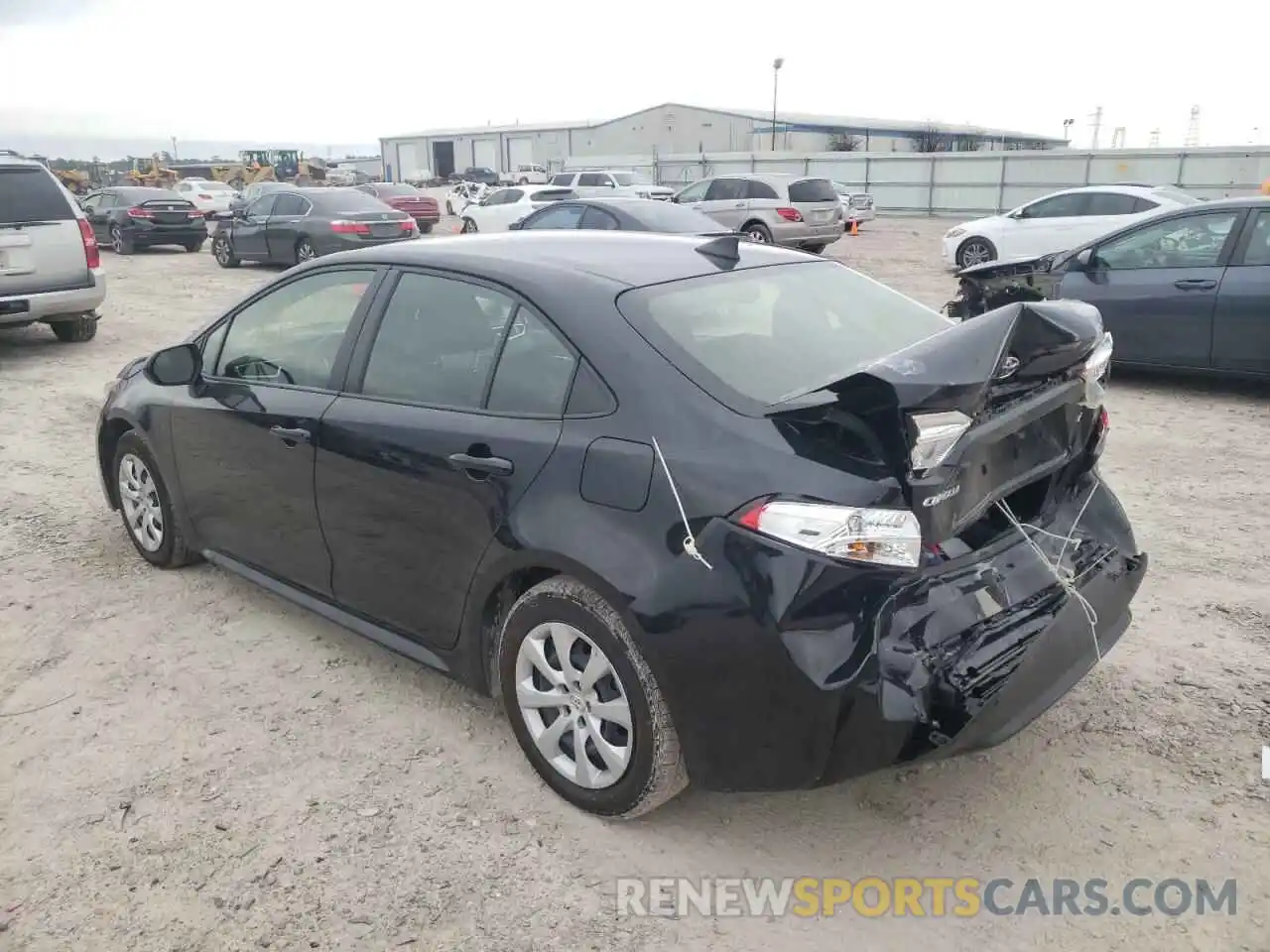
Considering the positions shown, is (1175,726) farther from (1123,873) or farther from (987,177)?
(987,177)

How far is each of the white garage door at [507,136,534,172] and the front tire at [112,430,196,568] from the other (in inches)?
2756

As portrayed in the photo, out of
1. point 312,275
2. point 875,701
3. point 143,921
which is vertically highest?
point 312,275

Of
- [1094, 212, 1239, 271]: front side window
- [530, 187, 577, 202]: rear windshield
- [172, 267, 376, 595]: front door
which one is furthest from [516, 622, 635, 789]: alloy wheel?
[530, 187, 577, 202]: rear windshield

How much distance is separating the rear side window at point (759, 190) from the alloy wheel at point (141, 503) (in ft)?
57.0

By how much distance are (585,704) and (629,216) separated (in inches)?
408

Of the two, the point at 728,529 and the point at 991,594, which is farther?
the point at 991,594

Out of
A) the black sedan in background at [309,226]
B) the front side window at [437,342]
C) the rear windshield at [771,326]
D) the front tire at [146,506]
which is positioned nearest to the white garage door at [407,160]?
the black sedan in background at [309,226]

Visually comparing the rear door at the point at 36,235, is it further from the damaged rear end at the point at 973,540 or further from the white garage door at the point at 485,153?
the white garage door at the point at 485,153

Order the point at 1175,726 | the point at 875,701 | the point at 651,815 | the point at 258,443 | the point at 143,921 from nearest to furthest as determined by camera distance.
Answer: the point at 875,701, the point at 143,921, the point at 651,815, the point at 1175,726, the point at 258,443

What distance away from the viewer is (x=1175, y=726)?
339 centimetres

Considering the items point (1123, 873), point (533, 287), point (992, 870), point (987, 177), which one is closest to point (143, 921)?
point (533, 287)

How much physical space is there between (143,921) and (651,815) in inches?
55.9

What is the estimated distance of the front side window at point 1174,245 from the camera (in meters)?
7.96

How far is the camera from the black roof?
326 cm
